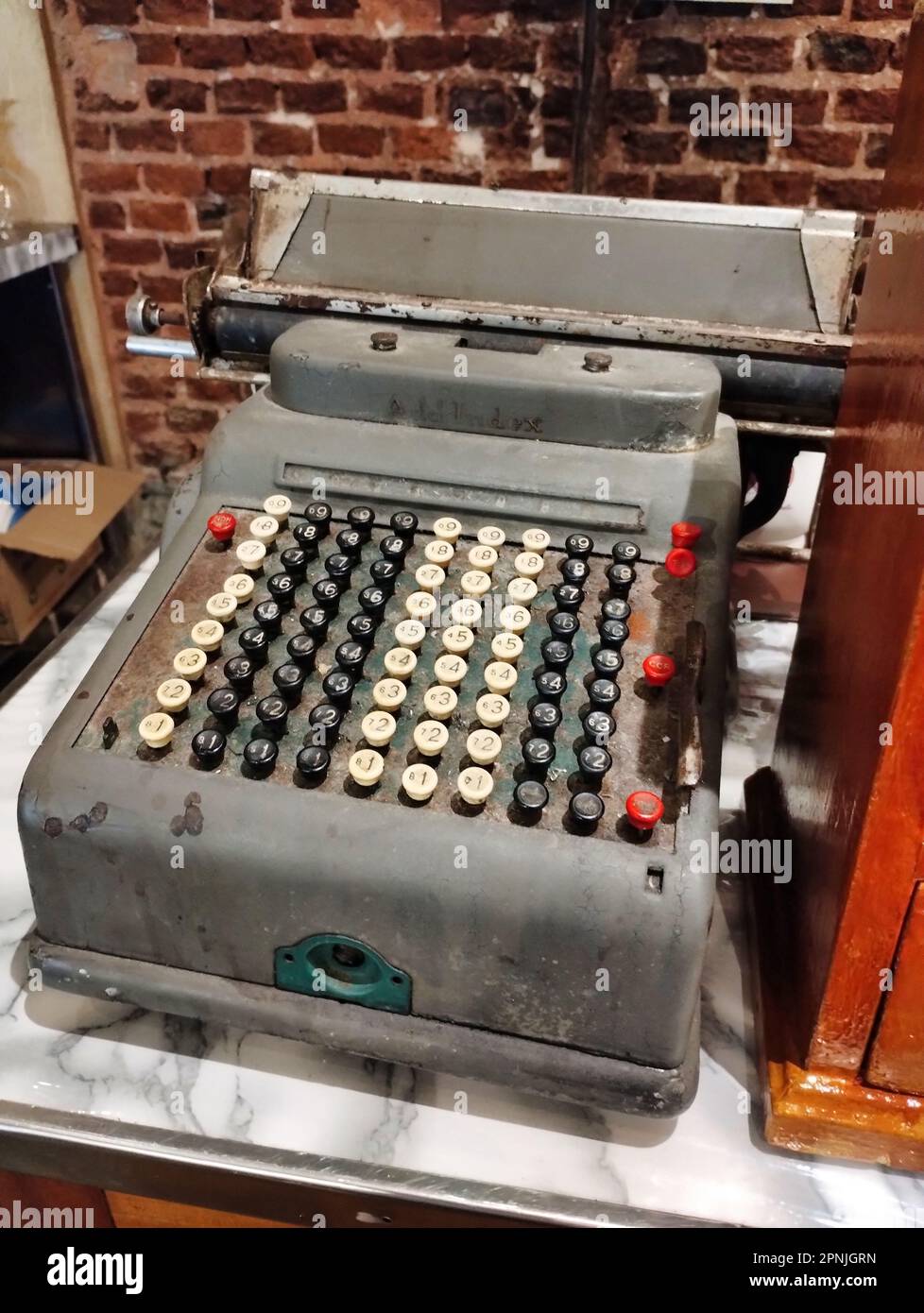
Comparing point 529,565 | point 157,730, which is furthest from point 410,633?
point 157,730

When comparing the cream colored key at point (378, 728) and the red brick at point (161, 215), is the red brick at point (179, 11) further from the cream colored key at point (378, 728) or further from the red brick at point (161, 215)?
the cream colored key at point (378, 728)

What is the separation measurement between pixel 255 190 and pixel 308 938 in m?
1.09

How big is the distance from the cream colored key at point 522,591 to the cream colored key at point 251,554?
27 cm

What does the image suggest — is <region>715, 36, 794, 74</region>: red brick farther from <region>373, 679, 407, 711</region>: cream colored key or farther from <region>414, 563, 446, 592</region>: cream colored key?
<region>373, 679, 407, 711</region>: cream colored key

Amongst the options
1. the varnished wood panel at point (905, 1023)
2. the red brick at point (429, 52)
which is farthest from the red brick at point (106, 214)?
the varnished wood panel at point (905, 1023)

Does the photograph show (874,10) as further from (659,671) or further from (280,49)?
(659,671)

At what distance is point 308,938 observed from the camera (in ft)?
2.78

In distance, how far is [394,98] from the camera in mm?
1816

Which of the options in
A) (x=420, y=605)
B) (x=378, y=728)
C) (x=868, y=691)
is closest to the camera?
(x=868, y=691)

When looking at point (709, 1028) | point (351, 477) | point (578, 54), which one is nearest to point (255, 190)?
point (351, 477)

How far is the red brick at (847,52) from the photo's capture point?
5.42 ft

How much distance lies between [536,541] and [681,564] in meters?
0.16
